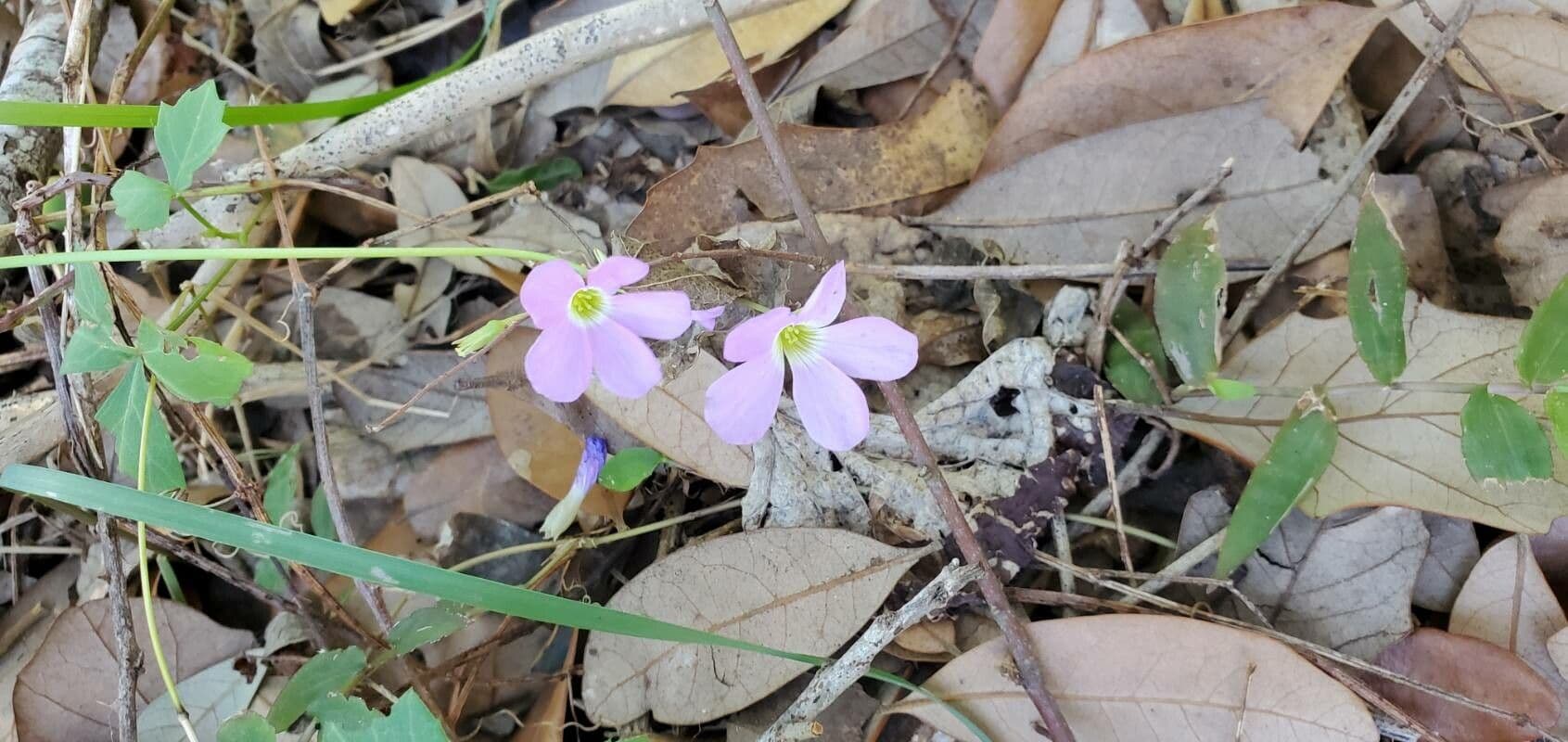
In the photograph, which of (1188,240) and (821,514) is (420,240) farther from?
(1188,240)

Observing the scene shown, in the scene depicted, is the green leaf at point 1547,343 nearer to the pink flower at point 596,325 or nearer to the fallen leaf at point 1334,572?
the fallen leaf at point 1334,572

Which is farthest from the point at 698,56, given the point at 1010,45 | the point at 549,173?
the point at 1010,45

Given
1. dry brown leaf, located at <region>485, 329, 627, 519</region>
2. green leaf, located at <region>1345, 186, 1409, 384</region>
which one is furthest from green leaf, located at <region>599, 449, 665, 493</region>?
green leaf, located at <region>1345, 186, 1409, 384</region>

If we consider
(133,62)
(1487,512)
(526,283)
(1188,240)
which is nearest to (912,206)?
(1188,240)

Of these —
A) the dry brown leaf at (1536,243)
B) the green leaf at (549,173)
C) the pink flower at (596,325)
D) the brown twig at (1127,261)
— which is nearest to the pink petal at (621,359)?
the pink flower at (596,325)

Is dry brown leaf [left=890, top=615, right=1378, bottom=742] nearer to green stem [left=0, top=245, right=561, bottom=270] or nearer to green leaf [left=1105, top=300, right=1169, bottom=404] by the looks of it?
green leaf [left=1105, top=300, right=1169, bottom=404]

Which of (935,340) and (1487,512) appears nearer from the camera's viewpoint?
(1487,512)

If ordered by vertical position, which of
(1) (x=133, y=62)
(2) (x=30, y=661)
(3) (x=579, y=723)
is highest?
(1) (x=133, y=62)
